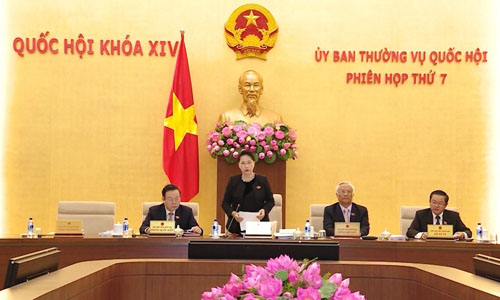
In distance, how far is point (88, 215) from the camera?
6051mm

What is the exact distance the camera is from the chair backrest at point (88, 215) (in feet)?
19.8

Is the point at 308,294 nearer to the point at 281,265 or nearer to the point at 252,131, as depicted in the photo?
the point at 281,265

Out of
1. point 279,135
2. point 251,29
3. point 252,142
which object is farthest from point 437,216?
point 251,29

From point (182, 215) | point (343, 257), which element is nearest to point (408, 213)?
point (343, 257)

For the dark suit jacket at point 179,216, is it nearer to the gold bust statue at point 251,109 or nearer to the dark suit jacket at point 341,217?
the dark suit jacket at point 341,217

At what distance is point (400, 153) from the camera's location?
802 cm

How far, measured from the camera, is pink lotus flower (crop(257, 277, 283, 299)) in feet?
4.95

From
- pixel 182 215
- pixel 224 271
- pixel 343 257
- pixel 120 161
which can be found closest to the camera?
pixel 224 271

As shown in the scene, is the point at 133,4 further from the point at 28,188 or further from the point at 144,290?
the point at 144,290

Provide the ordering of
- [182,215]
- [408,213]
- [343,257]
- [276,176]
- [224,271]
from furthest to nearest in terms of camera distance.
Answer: [276,176] → [408,213] → [182,215] → [343,257] → [224,271]

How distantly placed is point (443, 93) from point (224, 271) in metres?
5.85

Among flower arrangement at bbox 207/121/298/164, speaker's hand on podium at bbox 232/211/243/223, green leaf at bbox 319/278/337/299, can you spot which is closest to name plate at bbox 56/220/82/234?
speaker's hand on podium at bbox 232/211/243/223

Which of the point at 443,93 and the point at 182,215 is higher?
the point at 443,93

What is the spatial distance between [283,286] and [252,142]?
562 centimetres
